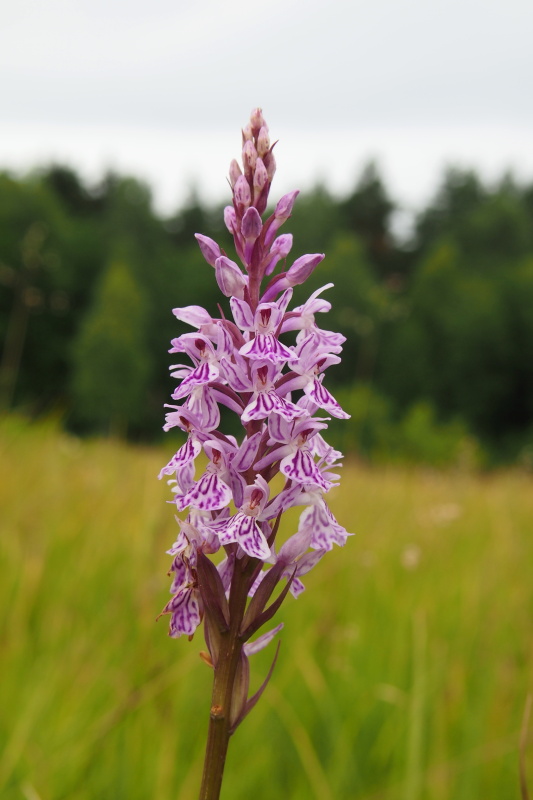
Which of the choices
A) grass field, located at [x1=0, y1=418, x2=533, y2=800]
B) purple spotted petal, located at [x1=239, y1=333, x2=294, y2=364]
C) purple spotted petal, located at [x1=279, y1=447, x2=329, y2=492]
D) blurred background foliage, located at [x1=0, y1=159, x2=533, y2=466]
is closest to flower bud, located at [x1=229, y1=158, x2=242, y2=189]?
purple spotted petal, located at [x1=239, y1=333, x2=294, y2=364]

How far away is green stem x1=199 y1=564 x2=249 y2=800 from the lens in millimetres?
885

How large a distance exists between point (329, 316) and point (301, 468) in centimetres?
3645

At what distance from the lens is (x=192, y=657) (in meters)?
3.16

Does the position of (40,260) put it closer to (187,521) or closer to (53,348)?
(187,521)

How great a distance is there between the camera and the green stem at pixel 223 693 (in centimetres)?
88

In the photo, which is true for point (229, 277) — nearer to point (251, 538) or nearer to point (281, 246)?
point (281, 246)

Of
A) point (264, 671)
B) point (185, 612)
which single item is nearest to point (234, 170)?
point (185, 612)

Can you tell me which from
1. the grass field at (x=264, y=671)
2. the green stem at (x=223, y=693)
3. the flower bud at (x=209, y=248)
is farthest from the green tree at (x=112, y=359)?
the green stem at (x=223, y=693)

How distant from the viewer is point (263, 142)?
1.20 m

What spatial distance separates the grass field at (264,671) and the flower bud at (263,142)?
1.57 metres

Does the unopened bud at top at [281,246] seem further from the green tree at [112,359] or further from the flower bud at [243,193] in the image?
the green tree at [112,359]

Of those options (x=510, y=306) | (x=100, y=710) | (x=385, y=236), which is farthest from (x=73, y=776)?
(x=385, y=236)

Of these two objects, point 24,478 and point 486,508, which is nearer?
point 24,478

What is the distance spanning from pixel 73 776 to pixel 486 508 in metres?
7.10
